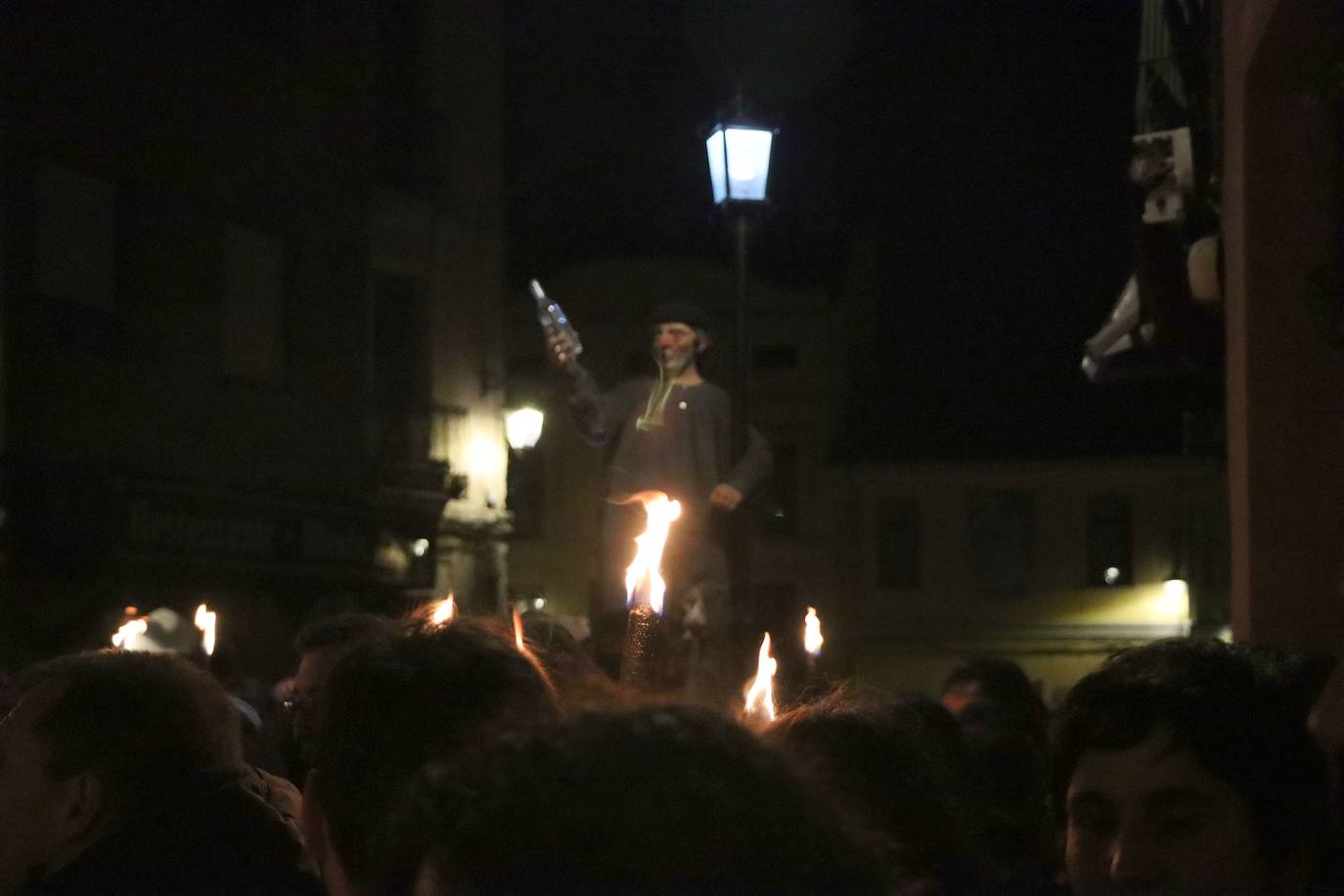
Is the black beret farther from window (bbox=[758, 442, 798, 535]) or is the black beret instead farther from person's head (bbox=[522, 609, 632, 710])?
window (bbox=[758, 442, 798, 535])

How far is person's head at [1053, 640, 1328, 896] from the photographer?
10.2 ft

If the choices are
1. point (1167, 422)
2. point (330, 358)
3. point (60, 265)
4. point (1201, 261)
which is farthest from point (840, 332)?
point (1201, 261)

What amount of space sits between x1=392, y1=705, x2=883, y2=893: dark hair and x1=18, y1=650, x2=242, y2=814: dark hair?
2206 millimetres

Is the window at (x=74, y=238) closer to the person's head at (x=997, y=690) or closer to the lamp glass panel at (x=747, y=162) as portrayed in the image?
the lamp glass panel at (x=747, y=162)

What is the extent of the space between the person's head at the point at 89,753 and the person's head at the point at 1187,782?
1.63 meters

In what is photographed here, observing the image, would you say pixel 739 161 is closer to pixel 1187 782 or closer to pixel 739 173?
pixel 739 173

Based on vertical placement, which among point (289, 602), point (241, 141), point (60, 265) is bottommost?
point (289, 602)

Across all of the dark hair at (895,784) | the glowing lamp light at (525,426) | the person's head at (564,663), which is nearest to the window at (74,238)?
the glowing lamp light at (525,426)

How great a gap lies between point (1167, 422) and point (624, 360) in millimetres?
12875

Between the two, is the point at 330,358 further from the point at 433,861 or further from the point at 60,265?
the point at 433,861

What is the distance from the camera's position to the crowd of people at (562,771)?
1.61 m

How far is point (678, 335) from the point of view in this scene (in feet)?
25.9

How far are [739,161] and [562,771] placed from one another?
8374 millimetres

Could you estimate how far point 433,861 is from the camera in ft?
5.25
